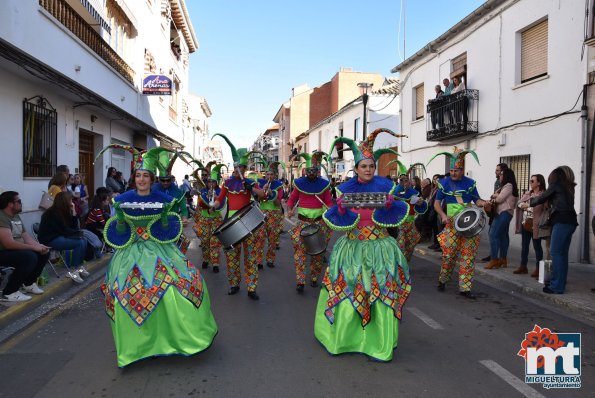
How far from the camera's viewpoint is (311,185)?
752 centimetres

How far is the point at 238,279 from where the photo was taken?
7.04 meters

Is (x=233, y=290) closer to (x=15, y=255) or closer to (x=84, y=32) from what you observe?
(x=15, y=255)

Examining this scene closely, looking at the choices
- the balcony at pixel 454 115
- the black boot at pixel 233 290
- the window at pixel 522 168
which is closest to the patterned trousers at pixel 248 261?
the black boot at pixel 233 290

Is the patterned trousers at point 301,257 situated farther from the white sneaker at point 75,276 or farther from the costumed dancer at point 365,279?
the white sneaker at point 75,276

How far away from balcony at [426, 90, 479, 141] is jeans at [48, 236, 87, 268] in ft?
34.1

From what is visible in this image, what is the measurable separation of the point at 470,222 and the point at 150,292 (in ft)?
15.1

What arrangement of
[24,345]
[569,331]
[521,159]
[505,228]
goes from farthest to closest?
[521,159] → [505,228] → [569,331] → [24,345]

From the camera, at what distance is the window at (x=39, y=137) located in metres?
10.4

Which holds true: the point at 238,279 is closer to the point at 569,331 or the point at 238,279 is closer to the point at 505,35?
the point at 569,331

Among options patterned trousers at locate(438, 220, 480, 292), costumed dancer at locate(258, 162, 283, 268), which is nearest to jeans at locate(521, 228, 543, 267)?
patterned trousers at locate(438, 220, 480, 292)

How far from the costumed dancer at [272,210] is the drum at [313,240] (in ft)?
8.71

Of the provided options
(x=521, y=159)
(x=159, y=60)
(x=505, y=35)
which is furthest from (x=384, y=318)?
(x=159, y=60)

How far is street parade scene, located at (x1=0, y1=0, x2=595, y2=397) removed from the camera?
4.12 metres

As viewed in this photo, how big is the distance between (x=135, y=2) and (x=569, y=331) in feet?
58.0
